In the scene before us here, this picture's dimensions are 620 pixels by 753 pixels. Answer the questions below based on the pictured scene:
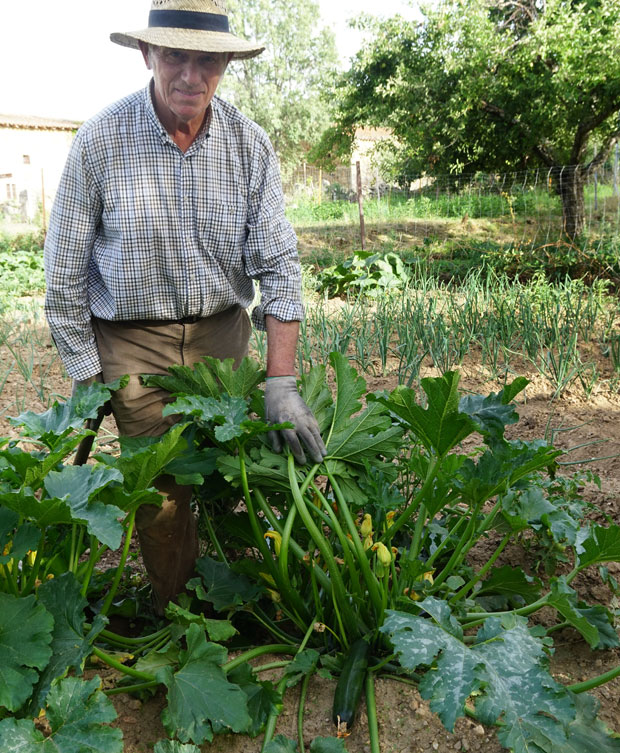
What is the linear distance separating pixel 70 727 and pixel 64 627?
9.3 inches

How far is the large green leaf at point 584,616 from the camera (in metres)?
1.48

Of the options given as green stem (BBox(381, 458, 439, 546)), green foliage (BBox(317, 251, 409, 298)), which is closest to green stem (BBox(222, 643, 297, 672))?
green stem (BBox(381, 458, 439, 546))

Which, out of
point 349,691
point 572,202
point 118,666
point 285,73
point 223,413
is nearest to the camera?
point 118,666

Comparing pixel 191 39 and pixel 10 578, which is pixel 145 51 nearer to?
pixel 191 39

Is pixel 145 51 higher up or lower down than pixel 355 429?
higher up

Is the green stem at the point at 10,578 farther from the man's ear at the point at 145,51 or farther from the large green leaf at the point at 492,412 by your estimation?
the man's ear at the point at 145,51

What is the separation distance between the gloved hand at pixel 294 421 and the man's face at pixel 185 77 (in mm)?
818

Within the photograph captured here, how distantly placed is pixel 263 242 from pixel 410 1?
37.3ft

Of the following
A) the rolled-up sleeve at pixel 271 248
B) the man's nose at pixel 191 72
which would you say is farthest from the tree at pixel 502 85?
the man's nose at pixel 191 72

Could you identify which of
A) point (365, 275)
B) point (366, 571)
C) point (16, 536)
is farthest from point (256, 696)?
point (365, 275)

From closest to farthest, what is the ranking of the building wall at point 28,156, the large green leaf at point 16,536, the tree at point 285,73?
the large green leaf at point 16,536
the building wall at point 28,156
the tree at point 285,73

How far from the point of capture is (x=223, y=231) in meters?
2.15

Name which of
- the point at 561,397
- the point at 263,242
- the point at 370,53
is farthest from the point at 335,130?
the point at 263,242

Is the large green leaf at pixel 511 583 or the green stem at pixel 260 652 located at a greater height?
the large green leaf at pixel 511 583
